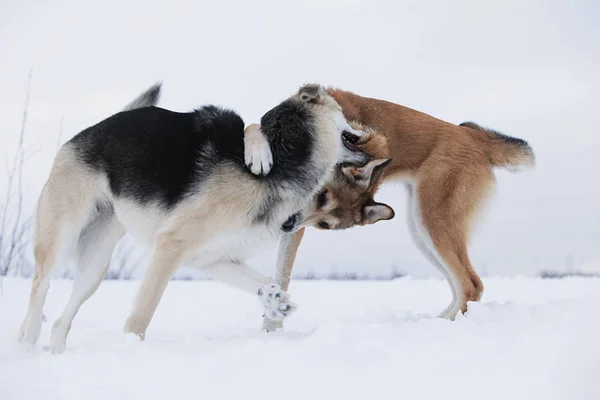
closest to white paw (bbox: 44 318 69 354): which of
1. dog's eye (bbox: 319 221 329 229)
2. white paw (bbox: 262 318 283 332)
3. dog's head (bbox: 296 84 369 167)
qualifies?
white paw (bbox: 262 318 283 332)

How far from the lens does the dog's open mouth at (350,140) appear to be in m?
4.59

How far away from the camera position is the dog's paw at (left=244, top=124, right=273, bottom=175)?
427cm

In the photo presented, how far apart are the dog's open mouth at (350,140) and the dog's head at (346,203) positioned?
17 centimetres

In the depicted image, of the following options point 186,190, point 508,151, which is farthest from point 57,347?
point 508,151

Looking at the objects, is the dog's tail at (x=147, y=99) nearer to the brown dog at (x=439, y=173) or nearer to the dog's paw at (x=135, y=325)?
the brown dog at (x=439, y=173)

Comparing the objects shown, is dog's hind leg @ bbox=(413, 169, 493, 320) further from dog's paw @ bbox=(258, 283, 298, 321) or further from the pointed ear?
dog's paw @ bbox=(258, 283, 298, 321)

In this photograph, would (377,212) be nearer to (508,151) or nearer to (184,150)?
(184,150)

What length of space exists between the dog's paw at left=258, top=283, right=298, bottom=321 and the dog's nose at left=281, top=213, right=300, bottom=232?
1.45 feet

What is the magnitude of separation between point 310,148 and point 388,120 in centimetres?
166

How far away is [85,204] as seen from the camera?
14.9 feet

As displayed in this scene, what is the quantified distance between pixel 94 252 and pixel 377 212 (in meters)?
2.13

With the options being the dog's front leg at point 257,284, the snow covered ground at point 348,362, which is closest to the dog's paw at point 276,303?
the dog's front leg at point 257,284

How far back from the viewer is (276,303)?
4.17 meters

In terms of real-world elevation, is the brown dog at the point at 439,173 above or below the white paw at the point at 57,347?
above
